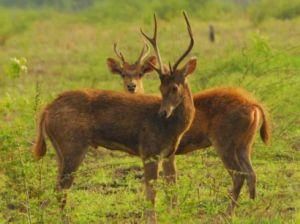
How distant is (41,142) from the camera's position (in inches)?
393

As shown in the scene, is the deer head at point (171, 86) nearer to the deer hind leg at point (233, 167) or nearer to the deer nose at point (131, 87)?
the deer hind leg at point (233, 167)

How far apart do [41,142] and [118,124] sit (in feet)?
2.49

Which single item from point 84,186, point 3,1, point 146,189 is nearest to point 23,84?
point 84,186

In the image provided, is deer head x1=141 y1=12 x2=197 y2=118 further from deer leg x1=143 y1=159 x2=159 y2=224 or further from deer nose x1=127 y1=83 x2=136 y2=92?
deer nose x1=127 y1=83 x2=136 y2=92

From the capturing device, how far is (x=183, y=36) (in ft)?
91.2

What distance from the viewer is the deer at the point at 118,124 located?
9.84 meters

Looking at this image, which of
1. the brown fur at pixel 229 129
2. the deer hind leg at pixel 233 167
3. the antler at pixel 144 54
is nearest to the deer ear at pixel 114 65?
the antler at pixel 144 54

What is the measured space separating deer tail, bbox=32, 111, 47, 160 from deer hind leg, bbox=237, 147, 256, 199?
6.36 feet

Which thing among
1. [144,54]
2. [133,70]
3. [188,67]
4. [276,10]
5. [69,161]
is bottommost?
[69,161]

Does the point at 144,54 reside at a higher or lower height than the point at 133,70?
higher

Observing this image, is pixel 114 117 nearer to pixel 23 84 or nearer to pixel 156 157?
pixel 156 157

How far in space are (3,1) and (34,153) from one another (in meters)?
74.5

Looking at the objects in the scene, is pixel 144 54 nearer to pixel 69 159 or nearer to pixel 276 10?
pixel 69 159

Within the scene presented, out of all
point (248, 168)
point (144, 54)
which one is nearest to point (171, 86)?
point (248, 168)
